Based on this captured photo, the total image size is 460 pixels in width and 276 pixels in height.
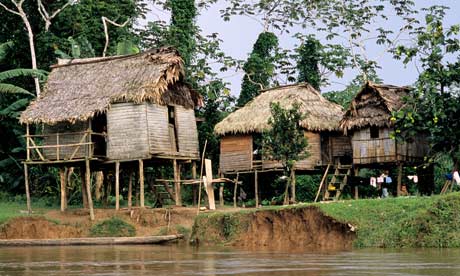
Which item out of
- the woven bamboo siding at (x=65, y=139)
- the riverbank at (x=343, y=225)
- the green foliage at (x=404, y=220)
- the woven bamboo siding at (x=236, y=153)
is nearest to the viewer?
the green foliage at (x=404, y=220)

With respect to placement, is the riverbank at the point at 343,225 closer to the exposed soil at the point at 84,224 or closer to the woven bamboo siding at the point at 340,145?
the exposed soil at the point at 84,224

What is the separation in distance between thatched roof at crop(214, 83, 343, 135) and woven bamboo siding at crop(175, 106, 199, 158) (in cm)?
303

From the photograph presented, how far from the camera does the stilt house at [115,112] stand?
1062 inches

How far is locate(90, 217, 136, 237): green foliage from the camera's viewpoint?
25.5m

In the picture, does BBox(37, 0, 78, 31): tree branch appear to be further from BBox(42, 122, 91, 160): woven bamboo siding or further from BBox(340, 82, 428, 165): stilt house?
BBox(340, 82, 428, 165): stilt house

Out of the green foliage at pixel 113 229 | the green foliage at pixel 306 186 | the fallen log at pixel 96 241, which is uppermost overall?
the green foliage at pixel 306 186

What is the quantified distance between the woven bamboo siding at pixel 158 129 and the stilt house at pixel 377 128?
6.31m

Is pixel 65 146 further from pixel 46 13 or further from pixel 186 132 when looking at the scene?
pixel 46 13

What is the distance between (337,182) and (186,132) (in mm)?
5672

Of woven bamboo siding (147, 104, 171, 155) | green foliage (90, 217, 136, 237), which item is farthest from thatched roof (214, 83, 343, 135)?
green foliage (90, 217, 136, 237)

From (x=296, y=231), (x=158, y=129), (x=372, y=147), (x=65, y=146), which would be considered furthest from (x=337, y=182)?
(x=296, y=231)

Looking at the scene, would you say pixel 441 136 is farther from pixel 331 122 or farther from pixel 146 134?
pixel 146 134

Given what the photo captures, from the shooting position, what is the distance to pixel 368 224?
1769cm

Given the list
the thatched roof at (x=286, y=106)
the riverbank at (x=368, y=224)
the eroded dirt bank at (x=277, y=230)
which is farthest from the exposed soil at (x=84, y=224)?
the thatched roof at (x=286, y=106)
